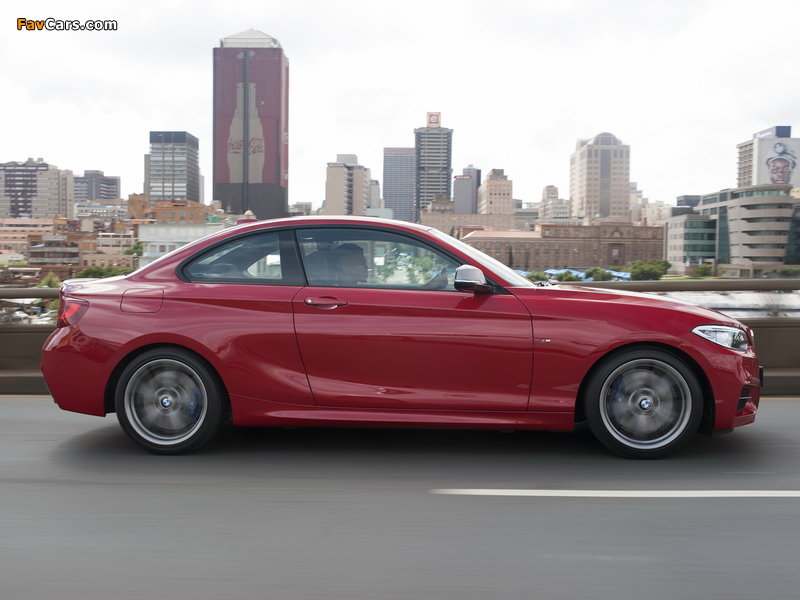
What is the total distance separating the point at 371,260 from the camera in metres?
4.60

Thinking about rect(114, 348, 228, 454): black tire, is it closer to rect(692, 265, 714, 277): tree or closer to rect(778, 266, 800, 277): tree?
rect(778, 266, 800, 277): tree

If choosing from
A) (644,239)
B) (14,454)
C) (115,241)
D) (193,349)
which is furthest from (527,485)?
(644,239)

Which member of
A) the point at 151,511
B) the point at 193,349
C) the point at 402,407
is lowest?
the point at 151,511

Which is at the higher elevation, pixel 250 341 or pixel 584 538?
pixel 250 341

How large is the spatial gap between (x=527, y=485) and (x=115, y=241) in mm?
121271

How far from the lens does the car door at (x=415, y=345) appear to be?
171 inches

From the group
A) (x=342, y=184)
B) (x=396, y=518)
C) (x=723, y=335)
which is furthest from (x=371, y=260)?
(x=342, y=184)

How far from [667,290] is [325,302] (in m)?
4.09

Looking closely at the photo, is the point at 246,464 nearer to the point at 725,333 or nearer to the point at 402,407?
the point at 402,407

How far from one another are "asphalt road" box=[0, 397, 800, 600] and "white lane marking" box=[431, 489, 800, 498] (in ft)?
0.05

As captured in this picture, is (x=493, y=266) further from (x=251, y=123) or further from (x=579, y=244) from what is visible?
→ (x=579, y=244)

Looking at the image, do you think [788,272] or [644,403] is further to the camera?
[788,272]

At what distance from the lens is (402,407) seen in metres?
4.41

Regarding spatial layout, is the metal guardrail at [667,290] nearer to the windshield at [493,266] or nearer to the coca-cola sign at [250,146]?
the windshield at [493,266]
